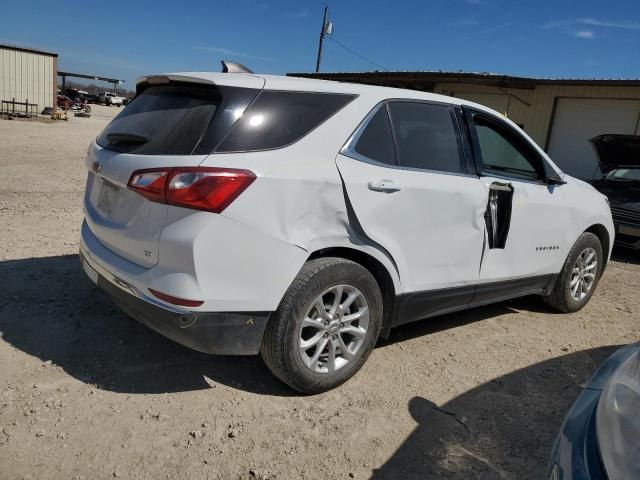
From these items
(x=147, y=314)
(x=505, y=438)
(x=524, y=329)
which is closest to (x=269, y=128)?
(x=147, y=314)

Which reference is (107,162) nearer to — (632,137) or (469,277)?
(469,277)

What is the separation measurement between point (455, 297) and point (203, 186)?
203cm

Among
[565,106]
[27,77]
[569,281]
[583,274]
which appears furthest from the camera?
[27,77]

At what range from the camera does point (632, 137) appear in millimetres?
7352

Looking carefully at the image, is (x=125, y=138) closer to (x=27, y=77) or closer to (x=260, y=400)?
(x=260, y=400)

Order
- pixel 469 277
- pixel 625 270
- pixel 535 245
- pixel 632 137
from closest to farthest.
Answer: pixel 469 277
pixel 535 245
pixel 625 270
pixel 632 137

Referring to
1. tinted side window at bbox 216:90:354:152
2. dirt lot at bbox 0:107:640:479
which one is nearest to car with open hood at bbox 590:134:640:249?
dirt lot at bbox 0:107:640:479

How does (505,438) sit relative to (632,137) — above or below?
below

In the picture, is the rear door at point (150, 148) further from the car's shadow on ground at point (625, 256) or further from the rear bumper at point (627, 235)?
the car's shadow on ground at point (625, 256)

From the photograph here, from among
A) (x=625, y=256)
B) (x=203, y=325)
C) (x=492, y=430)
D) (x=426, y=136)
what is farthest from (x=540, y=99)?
(x=203, y=325)

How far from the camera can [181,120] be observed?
282cm

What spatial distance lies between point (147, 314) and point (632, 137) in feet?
23.6

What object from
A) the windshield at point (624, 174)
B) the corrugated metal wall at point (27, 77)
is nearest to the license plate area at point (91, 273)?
the windshield at point (624, 174)

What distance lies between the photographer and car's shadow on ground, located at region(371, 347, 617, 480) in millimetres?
2600
